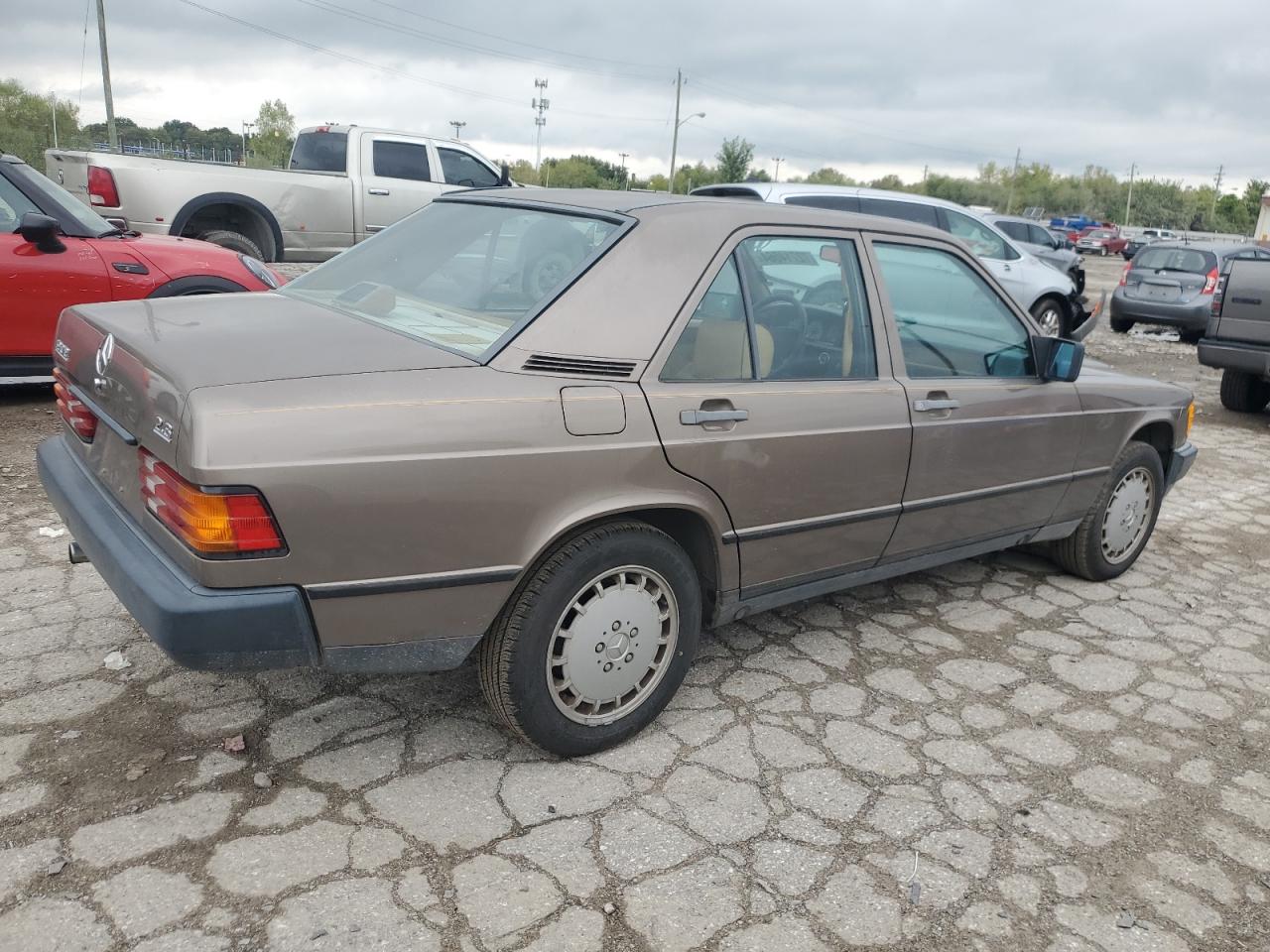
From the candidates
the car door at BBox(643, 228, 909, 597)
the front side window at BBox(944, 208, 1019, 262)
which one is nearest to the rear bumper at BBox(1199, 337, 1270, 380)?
the front side window at BBox(944, 208, 1019, 262)

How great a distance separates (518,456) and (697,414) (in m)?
0.61

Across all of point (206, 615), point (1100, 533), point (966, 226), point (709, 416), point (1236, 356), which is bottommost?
point (1100, 533)

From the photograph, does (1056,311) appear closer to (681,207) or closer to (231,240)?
(231,240)

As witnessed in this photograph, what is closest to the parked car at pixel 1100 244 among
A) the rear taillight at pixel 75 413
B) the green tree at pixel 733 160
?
the green tree at pixel 733 160

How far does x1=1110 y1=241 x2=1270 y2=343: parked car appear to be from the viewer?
14242 mm

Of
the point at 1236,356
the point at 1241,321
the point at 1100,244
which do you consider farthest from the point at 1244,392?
the point at 1100,244

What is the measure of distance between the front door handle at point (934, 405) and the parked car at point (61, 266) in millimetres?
4487

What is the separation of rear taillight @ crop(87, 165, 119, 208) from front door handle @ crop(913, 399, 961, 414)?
26.9ft

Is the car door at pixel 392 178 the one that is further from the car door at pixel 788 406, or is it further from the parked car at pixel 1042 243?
the parked car at pixel 1042 243

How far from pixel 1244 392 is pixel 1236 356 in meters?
1.00

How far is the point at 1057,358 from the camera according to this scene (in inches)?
154

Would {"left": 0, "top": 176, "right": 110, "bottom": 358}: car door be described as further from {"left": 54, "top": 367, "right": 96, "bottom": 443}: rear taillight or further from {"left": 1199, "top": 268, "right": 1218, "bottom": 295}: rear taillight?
{"left": 1199, "top": 268, "right": 1218, "bottom": 295}: rear taillight

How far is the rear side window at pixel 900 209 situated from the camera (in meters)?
10.1

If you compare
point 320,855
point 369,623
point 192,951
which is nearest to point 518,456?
point 369,623
